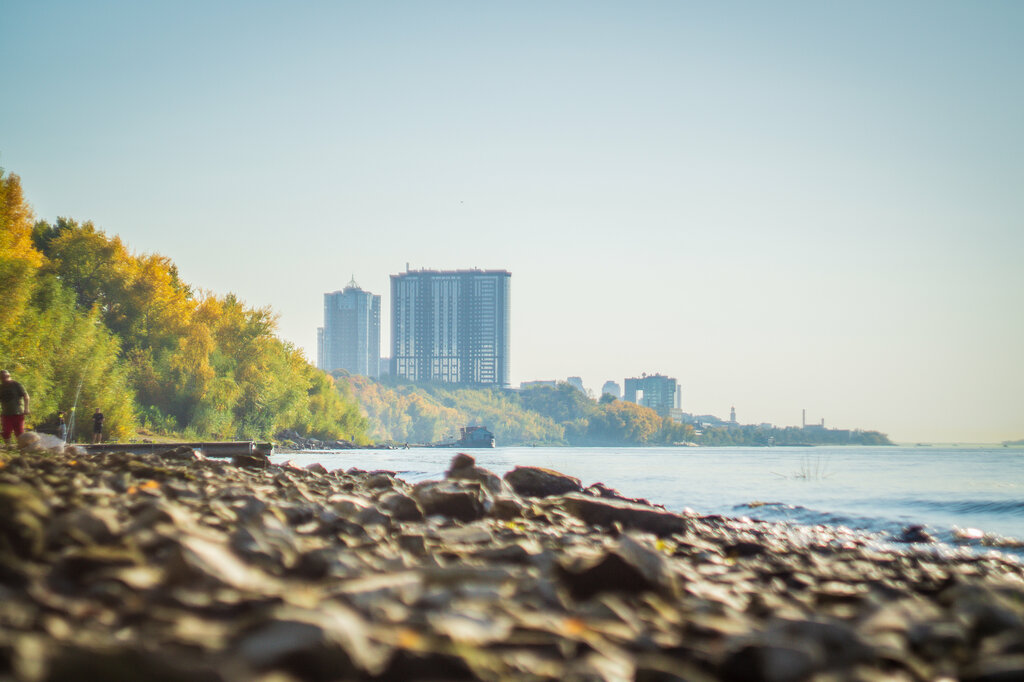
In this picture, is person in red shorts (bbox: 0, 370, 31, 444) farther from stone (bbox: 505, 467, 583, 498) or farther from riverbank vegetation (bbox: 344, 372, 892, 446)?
riverbank vegetation (bbox: 344, 372, 892, 446)

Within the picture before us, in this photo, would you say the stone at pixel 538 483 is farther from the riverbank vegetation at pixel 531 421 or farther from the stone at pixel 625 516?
the riverbank vegetation at pixel 531 421

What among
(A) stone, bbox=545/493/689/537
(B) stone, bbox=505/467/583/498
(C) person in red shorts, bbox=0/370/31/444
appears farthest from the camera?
(C) person in red shorts, bbox=0/370/31/444

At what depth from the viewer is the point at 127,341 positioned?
47.9 meters

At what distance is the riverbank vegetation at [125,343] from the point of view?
2931 cm

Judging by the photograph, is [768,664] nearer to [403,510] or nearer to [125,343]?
[403,510]

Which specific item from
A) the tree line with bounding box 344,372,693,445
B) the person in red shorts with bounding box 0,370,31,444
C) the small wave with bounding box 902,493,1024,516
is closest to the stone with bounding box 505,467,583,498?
the person in red shorts with bounding box 0,370,31,444

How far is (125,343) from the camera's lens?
1886 inches

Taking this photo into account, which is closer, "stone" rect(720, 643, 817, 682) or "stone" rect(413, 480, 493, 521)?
"stone" rect(720, 643, 817, 682)

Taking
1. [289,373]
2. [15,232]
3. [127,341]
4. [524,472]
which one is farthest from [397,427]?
[524,472]

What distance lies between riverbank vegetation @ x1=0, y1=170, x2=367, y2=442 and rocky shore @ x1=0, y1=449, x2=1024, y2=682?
2614 centimetres

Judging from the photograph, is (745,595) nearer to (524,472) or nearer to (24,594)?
(24,594)

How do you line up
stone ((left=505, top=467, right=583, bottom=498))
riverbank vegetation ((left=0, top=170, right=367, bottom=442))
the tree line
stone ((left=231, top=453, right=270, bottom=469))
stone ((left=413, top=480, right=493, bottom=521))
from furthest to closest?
the tree line < riverbank vegetation ((left=0, top=170, right=367, bottom=442)) < stone ((left=231, top=453, right=270, bottom=469)) < stone ((left=505, top=467, right=583, bottom=498)) < stone ((left=413, top=480, right=493, bottom=521))

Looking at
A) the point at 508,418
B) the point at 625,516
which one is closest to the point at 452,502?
the point at 625,516

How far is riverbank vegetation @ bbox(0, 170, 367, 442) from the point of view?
2931cm
